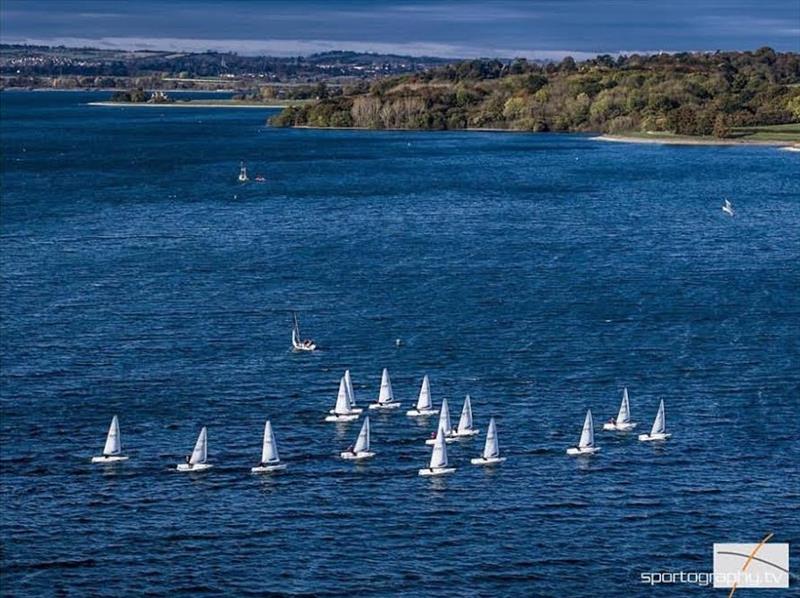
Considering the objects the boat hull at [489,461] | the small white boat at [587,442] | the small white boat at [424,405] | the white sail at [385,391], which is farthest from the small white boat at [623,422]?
the white sail at [385,391]

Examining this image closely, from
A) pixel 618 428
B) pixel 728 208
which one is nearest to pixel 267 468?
pixel 618 428

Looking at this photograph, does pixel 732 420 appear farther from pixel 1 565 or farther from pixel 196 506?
pixel 1 565

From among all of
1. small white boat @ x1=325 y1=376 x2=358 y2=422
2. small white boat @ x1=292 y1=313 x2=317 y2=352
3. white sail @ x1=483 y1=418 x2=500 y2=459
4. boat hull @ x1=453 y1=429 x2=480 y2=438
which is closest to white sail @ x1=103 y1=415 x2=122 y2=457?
small white boat @ x1=325 y1=376 x2=358 y2=422

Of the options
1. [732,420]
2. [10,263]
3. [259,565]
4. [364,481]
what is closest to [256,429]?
[364,481]

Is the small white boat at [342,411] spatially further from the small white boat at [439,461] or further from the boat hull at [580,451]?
the boat hull at [580,451]

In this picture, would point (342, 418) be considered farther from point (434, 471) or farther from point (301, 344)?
point (301, 344)

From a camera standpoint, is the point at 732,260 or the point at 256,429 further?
the point at 732,260

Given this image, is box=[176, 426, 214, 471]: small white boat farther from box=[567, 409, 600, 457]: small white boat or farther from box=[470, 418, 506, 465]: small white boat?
box=[567, 409, 600, 457]: small white boat
